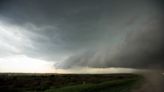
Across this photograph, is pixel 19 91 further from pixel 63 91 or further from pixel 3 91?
pixel 63 91

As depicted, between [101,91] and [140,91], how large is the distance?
10.6 meters

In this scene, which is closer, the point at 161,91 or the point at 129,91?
the point at 161,91

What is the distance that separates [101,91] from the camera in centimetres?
4566

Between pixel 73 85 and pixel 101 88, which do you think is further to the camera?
pixel 73 85

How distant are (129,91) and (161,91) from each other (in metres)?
5.98

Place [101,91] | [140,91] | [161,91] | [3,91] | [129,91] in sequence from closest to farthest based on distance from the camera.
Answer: [161,91] → [140,91] → [129,91] → [101,91] → [3,91]

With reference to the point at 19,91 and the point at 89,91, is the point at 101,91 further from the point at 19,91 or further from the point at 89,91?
the point at 19,91

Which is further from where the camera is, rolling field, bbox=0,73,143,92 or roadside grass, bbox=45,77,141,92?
rolling field, bbox=0,73,143,92

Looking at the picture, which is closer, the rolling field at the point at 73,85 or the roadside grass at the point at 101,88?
the roadside grass at the point at 101,88

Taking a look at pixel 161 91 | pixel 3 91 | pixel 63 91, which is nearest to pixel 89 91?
pixel 63 91

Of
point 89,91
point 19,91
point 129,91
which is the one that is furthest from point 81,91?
point 19,91

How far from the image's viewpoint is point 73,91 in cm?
4906

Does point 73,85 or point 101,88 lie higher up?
point 73,85

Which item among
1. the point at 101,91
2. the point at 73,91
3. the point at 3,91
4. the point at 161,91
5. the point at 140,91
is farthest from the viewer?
the point at 3,91
